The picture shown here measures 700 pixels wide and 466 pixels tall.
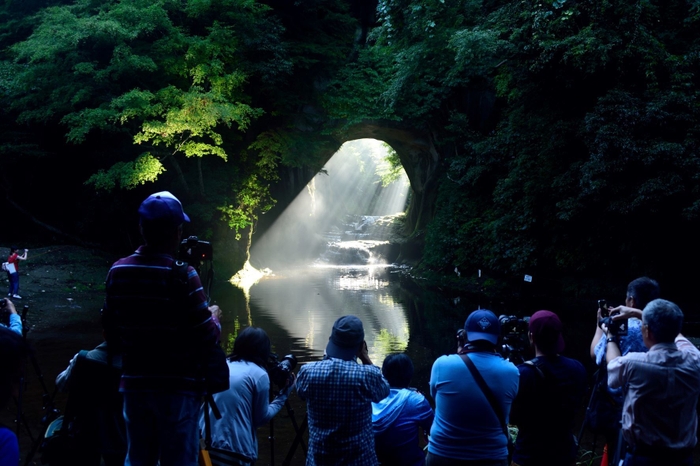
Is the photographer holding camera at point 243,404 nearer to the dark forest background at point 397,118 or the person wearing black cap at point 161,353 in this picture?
the person wearing black cap at point 161,353

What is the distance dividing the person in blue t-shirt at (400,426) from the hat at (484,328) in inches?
25.6

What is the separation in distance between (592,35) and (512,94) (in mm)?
3675

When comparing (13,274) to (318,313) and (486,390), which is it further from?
(486,390)

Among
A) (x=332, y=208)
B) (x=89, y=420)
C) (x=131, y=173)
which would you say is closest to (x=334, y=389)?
(x=89, y=420)

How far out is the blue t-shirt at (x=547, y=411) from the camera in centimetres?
291

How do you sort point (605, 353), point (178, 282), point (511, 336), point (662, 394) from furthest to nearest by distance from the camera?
point (511, 336), point (605, 353), point (662, 394), point (178, 282)

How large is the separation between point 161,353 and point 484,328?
57.7 inches

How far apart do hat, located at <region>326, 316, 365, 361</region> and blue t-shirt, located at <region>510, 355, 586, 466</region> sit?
0.85m

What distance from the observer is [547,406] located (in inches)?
114

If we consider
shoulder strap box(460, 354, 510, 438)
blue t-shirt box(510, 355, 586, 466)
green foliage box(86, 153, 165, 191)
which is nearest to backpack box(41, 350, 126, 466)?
shoulder strap box(460, 354, 510, 438)

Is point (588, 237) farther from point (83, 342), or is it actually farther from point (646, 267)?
point (83, 342)

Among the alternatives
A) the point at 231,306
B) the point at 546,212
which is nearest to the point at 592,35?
the point at 546,212

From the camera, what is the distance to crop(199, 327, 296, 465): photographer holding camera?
2.93 m

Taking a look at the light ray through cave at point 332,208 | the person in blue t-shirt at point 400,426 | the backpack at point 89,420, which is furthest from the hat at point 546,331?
the light ray through cave at point 332,208
